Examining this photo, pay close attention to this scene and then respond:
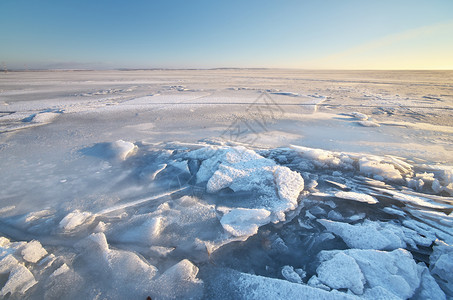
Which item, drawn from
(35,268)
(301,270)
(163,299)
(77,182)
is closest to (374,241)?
(301,270)

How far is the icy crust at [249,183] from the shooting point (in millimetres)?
1772

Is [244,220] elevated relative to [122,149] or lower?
lower

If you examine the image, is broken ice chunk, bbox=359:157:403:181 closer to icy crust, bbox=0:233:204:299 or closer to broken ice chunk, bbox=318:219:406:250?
broken ice chunk, bbox=318:219:406:250

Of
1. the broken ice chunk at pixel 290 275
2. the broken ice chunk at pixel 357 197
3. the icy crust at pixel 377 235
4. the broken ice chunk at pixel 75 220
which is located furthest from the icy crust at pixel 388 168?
the broken ice chunk at pixel 75 220

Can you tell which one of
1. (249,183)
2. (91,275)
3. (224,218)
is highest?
(249,183)

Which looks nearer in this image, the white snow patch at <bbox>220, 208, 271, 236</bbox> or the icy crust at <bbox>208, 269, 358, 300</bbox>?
the icy crust at <bbox>208, 269, 358, 300</bbox>

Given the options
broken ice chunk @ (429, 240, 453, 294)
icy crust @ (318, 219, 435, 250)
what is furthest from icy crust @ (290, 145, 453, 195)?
broken ice chunk @ (429, 240, 453, 294)

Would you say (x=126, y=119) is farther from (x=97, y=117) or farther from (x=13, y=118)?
(x=13, y=118)

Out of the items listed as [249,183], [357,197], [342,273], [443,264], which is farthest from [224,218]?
[443,264]

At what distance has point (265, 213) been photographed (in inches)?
71.3

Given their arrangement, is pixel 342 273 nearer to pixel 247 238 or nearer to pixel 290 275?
pixel 290 275

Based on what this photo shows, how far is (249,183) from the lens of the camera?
7.32ft

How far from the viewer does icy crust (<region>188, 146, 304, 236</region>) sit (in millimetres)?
1772

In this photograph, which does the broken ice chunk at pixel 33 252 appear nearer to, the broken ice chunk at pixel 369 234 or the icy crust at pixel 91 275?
the icy crust at pixel 91 275
